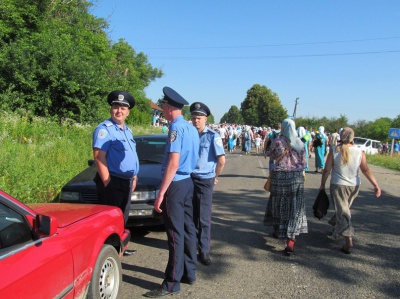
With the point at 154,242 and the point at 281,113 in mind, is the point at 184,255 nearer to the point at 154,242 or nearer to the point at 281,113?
the point at 154,242

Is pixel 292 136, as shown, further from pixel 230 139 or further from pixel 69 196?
pixel 230 139

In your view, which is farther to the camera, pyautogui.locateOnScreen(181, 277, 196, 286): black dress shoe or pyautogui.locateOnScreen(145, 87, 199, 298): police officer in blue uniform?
pyautogui.locateOnScreen(181, 277, 196, 286): black dress shoe

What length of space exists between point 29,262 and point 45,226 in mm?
240

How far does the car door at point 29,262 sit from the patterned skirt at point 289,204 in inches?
121

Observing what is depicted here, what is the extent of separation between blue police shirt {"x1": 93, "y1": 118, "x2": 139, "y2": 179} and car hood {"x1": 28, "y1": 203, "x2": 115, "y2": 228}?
0.62m

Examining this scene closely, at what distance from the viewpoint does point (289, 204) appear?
4809 mm

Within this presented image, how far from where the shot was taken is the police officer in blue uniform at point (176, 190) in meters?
3.42

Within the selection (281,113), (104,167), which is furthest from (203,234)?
(281,113)

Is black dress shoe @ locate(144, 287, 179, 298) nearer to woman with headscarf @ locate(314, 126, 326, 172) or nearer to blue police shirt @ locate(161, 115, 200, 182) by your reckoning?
blue police shirt @ locate(161, 115, 200, 182)

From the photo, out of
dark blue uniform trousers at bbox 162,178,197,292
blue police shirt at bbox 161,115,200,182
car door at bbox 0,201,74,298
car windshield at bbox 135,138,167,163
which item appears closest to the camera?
car door at bbox 0,201,74,298

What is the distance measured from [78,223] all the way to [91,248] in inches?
9.1

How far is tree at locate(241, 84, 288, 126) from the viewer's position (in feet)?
244

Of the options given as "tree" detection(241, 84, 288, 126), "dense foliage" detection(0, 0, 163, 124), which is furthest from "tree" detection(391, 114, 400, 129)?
"dense foliage" detection(0, 0, 163, 124)

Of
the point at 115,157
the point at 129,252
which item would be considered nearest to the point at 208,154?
the point at 115,157
